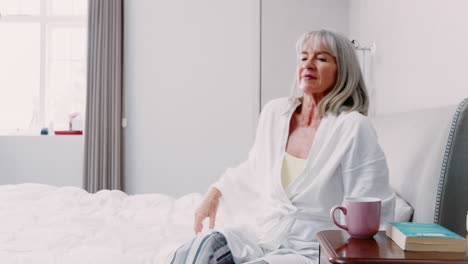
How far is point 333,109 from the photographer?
4.73ft

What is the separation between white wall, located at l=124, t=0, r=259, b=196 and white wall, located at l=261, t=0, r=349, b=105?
0.37 meters

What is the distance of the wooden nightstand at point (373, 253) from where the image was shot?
86 cm

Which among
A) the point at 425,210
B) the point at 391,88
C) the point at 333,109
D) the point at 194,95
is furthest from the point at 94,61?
the point at 425,210

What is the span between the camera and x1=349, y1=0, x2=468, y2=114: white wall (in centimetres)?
164

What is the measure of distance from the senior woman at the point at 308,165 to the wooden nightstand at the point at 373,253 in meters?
0.25

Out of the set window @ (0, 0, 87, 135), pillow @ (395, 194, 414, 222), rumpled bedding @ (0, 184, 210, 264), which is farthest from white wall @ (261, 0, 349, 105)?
pillow @ (395, 194, 414, 222)

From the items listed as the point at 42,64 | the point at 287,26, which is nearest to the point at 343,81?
the point at 287,26

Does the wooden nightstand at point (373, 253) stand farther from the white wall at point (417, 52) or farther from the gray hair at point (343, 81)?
the white wall at point (417, 52)

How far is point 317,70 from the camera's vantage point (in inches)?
58.6

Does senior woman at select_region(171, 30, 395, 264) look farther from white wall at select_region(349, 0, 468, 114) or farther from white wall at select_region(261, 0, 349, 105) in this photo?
white wall at select_region(261, 0, 349, 105)

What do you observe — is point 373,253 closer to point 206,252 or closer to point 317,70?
point 206,252

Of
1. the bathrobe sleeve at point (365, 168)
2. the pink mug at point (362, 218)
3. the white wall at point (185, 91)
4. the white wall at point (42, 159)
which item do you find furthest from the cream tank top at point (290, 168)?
the white wall at point (42, 159)

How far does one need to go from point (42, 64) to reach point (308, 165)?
3730mm

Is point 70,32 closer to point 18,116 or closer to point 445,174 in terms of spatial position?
point 18,116
